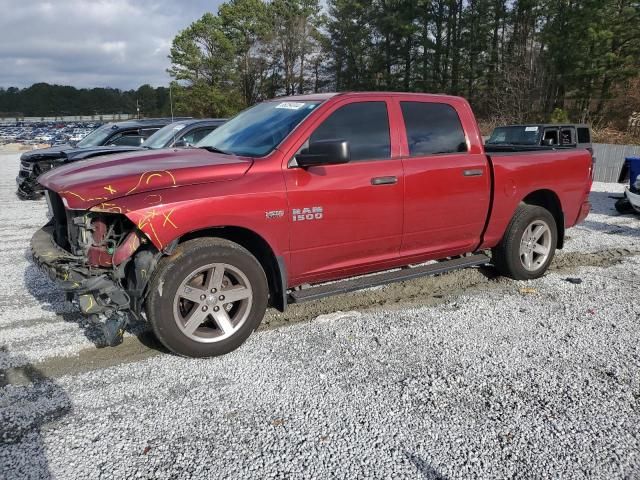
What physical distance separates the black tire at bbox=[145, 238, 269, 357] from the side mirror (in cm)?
84

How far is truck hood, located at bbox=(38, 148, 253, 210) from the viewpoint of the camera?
3.12 metres

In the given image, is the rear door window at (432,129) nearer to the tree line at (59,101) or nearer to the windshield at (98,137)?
the windshield at (98,137)

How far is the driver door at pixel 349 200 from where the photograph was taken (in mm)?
3680

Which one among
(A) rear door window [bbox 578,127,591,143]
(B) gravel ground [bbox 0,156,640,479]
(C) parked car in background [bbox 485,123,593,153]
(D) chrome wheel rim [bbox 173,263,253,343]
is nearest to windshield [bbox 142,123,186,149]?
(B) gravel ground [bbox 0,156,640,479]

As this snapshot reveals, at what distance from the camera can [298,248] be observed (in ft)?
12.2

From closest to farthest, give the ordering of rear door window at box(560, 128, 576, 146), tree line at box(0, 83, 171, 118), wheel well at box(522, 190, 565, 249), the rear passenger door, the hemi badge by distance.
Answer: the hemi badge → the rear passenger door → wheel well at box(522, 190, 565, 249) → rear door window at box(560, 128, 576, 146) → tree line at box(0, 83, 171, 118)

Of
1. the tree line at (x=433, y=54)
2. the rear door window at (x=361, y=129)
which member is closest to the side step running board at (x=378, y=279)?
the rear door window at (x=361, y=129)

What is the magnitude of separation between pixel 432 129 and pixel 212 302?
8.37ft

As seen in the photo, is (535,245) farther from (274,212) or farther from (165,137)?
(165,137)

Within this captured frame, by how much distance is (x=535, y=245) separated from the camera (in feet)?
17.4

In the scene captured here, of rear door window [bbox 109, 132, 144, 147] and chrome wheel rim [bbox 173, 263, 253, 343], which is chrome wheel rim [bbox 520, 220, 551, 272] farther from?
rear door window [bbox 109, 132, 144, 147]

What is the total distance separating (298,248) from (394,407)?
1.41 m

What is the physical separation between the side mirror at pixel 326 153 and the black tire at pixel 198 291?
0.84m

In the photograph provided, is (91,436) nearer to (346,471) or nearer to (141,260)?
(141,260)
